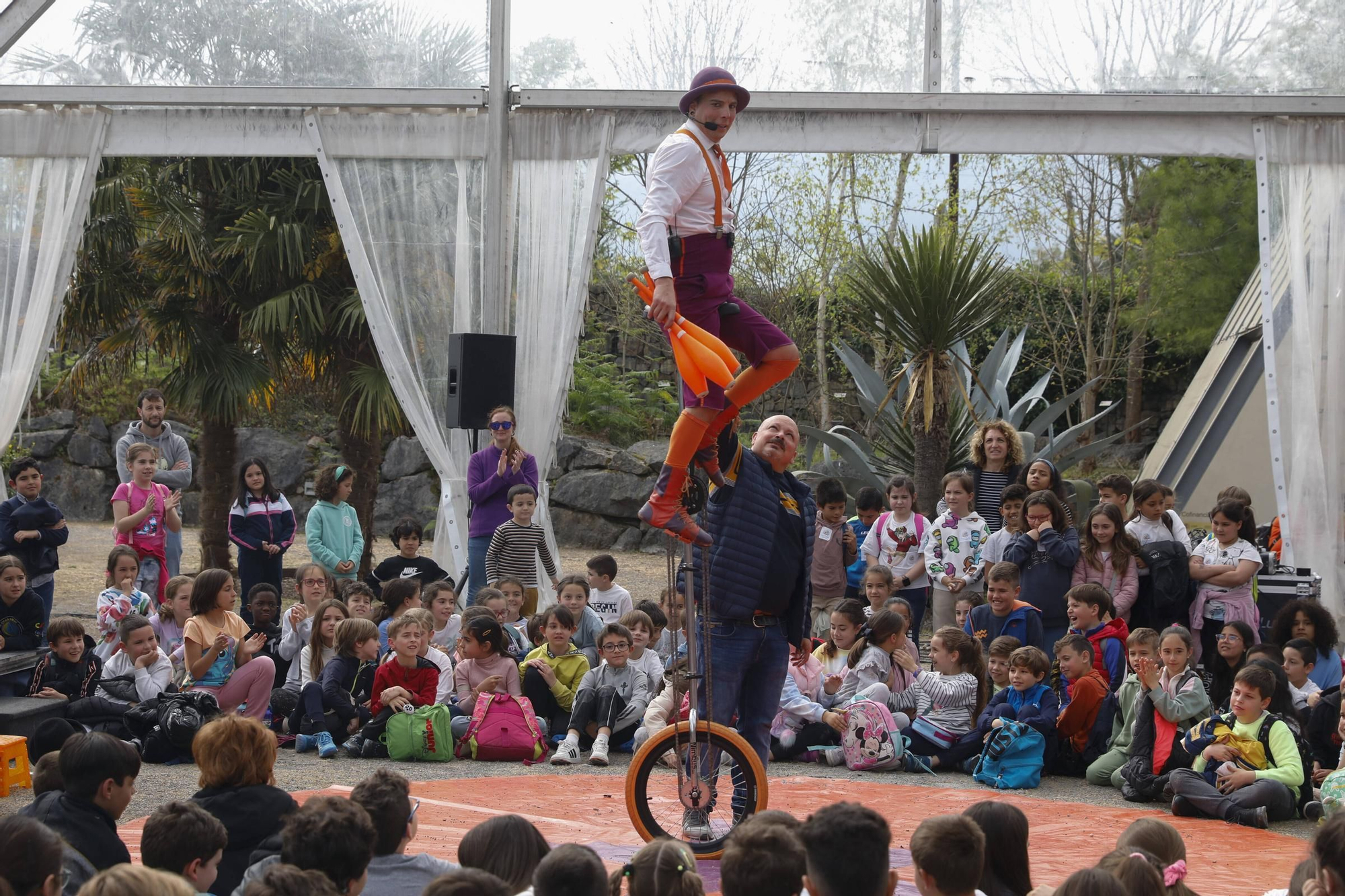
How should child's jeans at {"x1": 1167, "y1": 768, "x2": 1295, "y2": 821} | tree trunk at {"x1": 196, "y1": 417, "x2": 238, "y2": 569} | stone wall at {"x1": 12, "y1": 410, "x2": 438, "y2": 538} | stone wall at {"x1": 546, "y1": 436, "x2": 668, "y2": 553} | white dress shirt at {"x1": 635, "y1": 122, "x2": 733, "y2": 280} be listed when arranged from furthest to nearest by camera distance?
stone wall at {"x1": 12, "y1": 410, "x2": 438, "y2": 538}
stone wall at {"x1": 546, "y1": 436, "x2": 668, "y2": 553}
tree trunk at {"x1": 196, "y1": 417, "x2": 238, "y2": 569}
child's jeans at {"x1": 1167, "y1": 768, "x2": 1295, "y2": 821}
white dress shirt at {"x1": 635, "y1": 122, "x2": 733, "y2": 280}

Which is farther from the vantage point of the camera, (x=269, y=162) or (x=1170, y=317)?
(x=1170, y=317)

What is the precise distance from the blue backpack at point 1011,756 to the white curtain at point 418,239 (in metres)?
3.62

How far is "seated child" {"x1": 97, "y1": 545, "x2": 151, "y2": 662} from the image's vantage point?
612 centimetres

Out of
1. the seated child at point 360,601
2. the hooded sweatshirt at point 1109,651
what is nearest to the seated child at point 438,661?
the seated child at point 360,601

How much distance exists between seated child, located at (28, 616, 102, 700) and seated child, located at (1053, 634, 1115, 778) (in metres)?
3.95

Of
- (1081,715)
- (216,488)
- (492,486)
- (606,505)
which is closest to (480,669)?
(492,486)

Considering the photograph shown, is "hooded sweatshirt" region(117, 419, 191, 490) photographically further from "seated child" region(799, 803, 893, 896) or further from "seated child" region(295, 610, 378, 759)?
"seated child" region(799, 803, 893, 896)

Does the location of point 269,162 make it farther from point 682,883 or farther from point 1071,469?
point 1071,469

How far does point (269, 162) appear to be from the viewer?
33.3 feet

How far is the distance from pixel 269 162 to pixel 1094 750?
7359mm

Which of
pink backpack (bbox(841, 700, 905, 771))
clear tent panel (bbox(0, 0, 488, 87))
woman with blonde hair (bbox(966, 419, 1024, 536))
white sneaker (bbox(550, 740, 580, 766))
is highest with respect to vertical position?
clear tent panel (bbox(0, 0, 488, 87))

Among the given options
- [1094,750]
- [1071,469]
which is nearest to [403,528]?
[1094,750]

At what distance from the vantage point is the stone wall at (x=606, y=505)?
48.4 ft

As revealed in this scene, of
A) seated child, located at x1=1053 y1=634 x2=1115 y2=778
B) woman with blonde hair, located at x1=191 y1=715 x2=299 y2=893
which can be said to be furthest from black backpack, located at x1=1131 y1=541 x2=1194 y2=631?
woman with blonde hair, located at x1=191 y1=715 x2=299 y2=893
